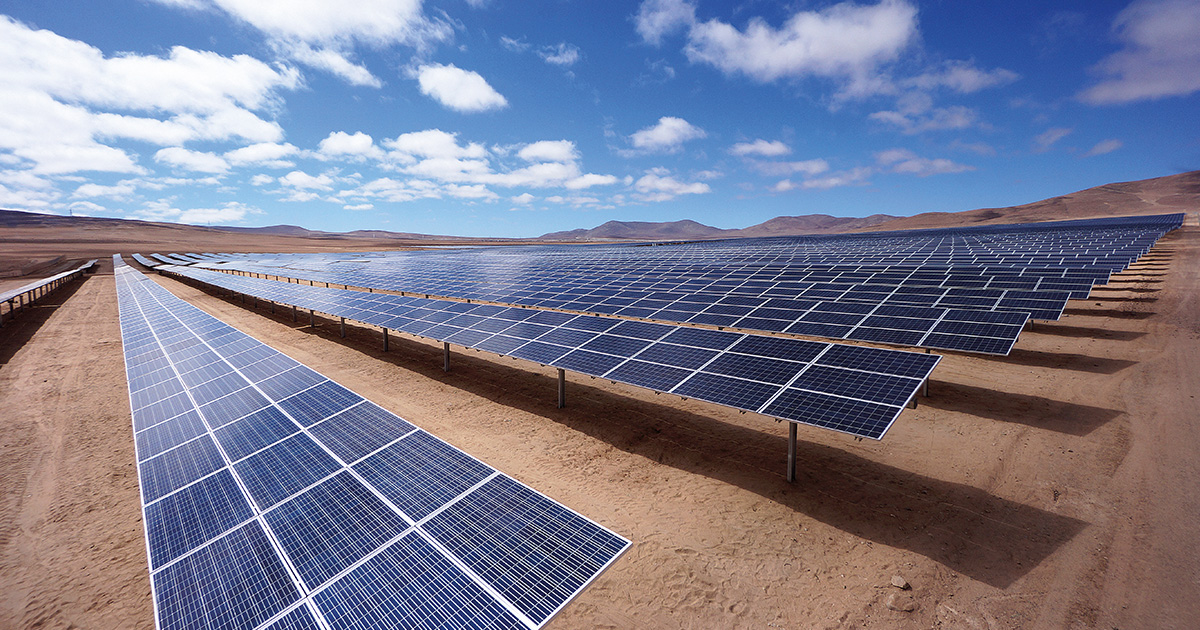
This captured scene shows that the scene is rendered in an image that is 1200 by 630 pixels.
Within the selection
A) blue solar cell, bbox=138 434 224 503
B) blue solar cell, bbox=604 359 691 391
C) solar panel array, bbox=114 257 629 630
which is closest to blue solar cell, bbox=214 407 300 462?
solar panel array, bbox=114 257 629 630

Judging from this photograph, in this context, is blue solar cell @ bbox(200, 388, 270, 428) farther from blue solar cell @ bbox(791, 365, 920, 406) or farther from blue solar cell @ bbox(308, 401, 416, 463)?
blue solar cell @ bbox(791, 365, 920, 406)

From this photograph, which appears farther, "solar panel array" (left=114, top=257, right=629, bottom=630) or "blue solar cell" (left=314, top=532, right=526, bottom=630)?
"solar panel array" (left=114, top=257, right=629, bottom=630)

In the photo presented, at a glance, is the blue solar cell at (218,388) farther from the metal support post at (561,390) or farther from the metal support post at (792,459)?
the metal support post at (792,459)

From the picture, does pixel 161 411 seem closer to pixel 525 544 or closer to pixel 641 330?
pixel 525 544

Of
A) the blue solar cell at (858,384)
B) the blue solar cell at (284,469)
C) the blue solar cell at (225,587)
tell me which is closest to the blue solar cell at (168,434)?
the blue solar cell at (284,469)

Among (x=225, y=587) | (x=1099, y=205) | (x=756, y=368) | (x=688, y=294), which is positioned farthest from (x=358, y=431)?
(x=1099, y=205)

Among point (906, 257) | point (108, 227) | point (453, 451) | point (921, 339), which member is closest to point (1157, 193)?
point (906, 257)
